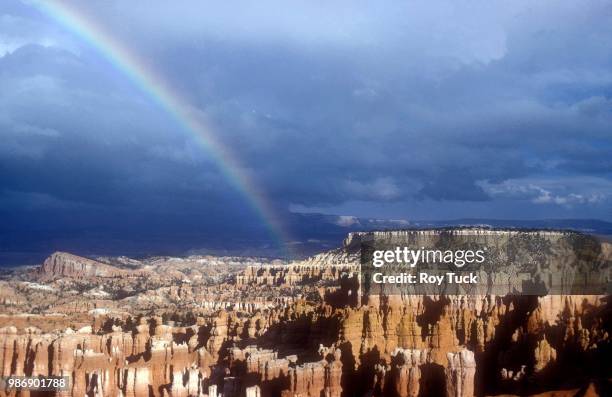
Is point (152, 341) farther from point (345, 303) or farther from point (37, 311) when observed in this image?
point (37, 311)

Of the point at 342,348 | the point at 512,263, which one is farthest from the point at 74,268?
the point at 342,348

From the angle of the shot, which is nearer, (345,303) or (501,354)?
(501,354)

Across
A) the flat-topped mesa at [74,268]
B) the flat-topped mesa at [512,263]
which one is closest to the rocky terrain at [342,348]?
the flat-topped mesa at [512,263]

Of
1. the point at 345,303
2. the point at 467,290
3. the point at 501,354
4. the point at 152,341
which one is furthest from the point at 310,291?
the point at 501,354

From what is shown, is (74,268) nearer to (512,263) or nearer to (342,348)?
(512,263)

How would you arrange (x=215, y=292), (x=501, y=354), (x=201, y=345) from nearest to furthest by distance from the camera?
(x=501, y=354), (x=201, y=345), (x=215, y=292)

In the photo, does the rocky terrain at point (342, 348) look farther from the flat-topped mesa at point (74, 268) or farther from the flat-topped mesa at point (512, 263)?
the flat-topped mesa at point (74, 268)
